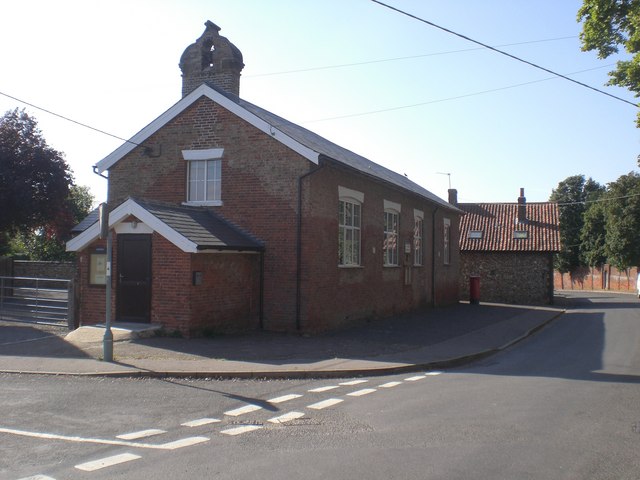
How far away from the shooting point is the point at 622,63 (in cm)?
1595

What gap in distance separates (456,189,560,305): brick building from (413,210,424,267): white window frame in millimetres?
10717

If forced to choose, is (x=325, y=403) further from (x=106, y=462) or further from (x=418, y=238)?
(x=418, y=238)

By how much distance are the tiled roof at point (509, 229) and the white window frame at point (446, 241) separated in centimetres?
517

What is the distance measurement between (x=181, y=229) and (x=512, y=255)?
2603 cm

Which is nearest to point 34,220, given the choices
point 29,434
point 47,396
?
point 47,396

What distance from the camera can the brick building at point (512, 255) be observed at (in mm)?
35438

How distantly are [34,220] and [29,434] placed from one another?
2311cm

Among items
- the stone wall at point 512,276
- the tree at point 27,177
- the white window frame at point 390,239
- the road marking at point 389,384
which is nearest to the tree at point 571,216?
the stone wall at point 512,276

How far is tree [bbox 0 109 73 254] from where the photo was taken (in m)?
26.1

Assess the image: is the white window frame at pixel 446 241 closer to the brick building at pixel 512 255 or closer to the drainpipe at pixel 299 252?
the brick building at pixel 512 255

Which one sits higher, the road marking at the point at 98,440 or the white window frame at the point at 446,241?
the white window frame at the point at 446,241

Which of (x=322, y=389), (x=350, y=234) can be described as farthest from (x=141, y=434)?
(x=350, y=234)

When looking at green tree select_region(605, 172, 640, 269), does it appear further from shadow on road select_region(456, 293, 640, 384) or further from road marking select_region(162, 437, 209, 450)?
road marking select_region(162, 437, 209, 450)

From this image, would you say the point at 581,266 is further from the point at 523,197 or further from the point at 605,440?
the point at 605,440
